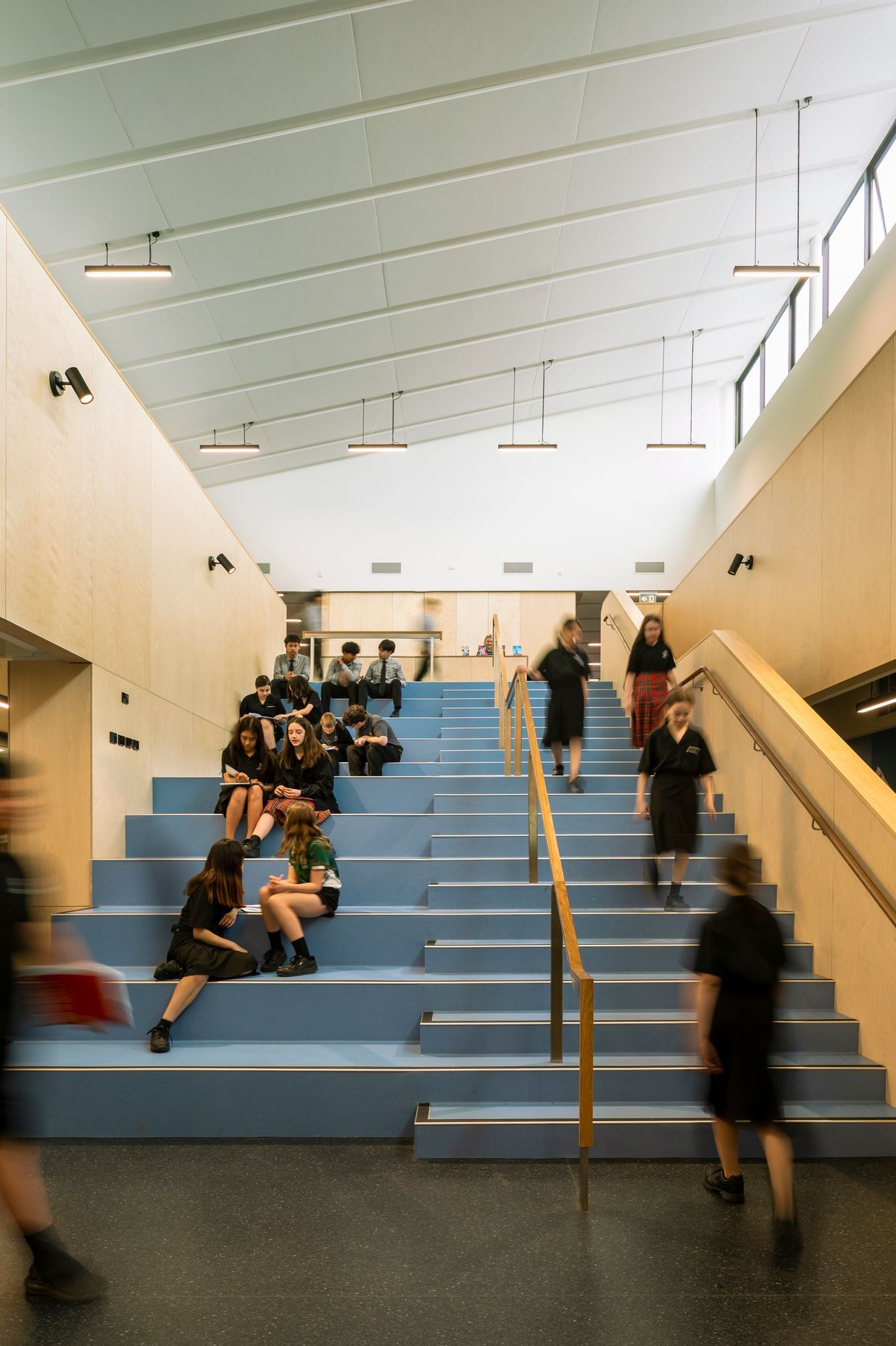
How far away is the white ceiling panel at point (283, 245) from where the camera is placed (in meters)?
11.2

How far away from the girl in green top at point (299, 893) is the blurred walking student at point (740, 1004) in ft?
7.82

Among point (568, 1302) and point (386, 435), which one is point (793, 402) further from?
point (568, 1302)

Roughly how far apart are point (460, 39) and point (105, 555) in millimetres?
5494

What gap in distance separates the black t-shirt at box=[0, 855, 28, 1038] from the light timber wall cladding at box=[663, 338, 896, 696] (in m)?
4.85

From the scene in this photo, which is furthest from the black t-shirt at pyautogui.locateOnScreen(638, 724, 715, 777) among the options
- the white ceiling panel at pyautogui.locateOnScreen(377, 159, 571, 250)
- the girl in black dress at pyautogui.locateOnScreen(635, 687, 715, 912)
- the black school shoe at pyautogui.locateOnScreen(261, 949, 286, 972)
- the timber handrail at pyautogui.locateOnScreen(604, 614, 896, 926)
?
the white ceiling panel at pyautogui.locateOnScreen(377, 159, 571, 250)

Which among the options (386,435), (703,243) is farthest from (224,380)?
(703,243)

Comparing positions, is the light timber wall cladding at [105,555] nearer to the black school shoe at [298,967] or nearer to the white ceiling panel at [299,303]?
the black school shoe at [298,967]

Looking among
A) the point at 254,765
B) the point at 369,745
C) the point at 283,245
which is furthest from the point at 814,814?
the point at 283,245

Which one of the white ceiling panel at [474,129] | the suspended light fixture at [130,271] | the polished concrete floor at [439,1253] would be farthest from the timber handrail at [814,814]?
the suspended light fixture at [130,271]

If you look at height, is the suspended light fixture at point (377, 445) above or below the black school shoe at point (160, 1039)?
above

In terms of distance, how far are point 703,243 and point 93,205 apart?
24.2 feet

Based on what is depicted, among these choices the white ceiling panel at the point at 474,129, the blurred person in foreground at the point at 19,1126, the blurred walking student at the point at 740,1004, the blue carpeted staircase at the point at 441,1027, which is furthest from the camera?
the white ceiling panel at the point at 474,129

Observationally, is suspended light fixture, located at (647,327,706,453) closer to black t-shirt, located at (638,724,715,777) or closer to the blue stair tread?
black t-shirt, located at (638,724,715,777)

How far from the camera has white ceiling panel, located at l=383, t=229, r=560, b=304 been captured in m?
12.5
